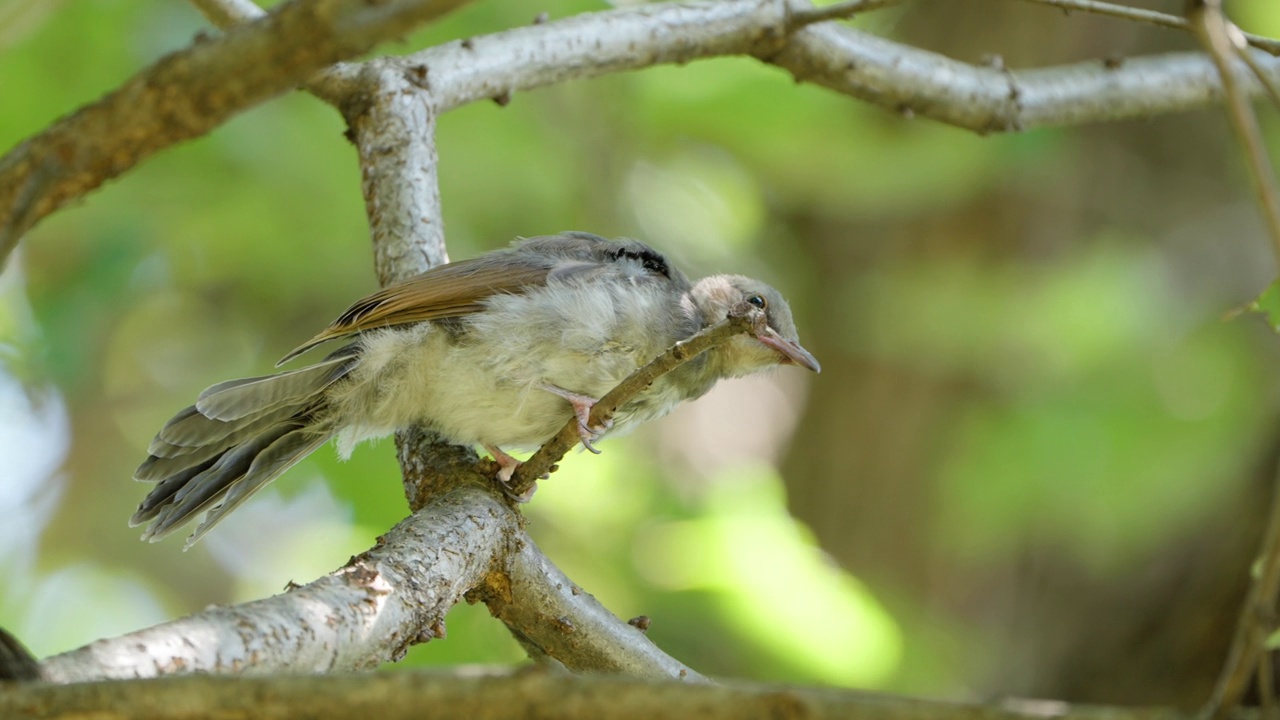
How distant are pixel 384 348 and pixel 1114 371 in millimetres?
4332

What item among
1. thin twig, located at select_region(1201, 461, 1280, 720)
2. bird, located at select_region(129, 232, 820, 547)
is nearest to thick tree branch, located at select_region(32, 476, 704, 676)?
bird, located at select_region(129, 232, 820, 547)

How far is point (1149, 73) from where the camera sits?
5.03 metres

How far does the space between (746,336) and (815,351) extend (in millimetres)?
3689

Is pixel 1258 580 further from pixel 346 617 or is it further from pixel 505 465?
pixel 505 465

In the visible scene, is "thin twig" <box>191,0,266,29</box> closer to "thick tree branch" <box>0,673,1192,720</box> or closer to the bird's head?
the bird's head

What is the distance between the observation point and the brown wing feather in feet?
12.0

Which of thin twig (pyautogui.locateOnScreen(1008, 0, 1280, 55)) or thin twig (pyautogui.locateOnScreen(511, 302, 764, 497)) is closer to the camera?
thin twig (pyautogui.locateOnScreen(511, 302, 764, 497))

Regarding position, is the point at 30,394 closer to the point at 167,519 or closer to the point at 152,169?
the point at 152,169

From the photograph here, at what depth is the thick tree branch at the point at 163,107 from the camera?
1.46 metres

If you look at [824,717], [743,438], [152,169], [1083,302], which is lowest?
[743,438]

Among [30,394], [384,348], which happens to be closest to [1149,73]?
[384,348]

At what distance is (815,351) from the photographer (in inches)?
305

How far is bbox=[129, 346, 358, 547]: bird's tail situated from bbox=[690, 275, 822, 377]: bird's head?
4.29 feet

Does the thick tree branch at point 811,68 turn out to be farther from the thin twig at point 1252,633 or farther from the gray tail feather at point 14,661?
the thin twig at point 1252,633
